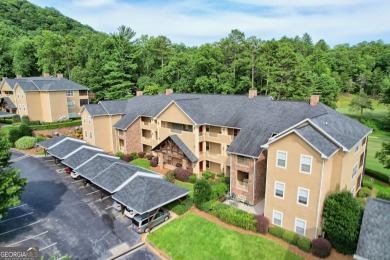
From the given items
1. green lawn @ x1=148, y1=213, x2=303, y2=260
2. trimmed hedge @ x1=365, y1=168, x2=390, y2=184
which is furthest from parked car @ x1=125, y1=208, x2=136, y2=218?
trimmed hedge @ x1=365, y1=168, x2=390, y2=184

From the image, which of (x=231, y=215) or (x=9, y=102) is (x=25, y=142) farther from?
(x=231, y=215)

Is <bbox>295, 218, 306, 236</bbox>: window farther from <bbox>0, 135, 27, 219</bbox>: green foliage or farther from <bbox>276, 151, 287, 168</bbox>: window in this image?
<bbox>0, 135, 27, 219</bbox>: green foliage

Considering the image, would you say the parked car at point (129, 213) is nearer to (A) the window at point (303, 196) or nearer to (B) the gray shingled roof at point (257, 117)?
(B) the gray shingled roof at point (257, 117)

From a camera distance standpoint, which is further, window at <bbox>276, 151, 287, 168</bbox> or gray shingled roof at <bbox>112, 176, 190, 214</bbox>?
gray shingled roof at <bbox>112, 176, 190, 214</bbox>

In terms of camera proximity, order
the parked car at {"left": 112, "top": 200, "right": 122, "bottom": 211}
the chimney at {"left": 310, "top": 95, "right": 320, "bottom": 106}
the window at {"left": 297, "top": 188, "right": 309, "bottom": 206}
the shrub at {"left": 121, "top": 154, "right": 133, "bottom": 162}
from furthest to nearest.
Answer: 1. the shrub at {"left": 121, "top": 154, "right": 133, "bottom": 162}
2. the chimney at {"left": 310, "top": 95, "right": 320, "bottom": 106}
3. the parked car at {"left": 112, "top": 200, "right": 122, "bottom": 211}
4. the window at {"left": 297, "top": 188, "right": 309, "bottom": 206}

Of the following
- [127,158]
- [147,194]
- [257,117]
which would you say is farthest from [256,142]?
[127,158]

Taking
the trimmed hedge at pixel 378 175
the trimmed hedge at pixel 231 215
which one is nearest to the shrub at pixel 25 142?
the trimmed hedge at pixel 231 215

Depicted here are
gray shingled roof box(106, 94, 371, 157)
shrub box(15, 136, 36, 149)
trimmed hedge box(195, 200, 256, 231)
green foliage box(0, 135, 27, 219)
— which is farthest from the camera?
shrub box(15, 136, 36, 149)
